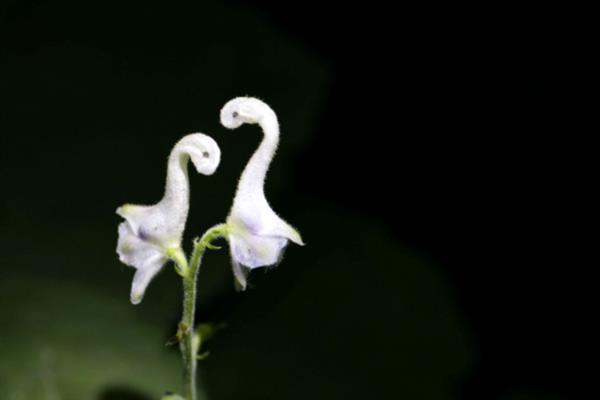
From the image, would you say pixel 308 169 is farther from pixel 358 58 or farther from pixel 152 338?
pixel 152 338

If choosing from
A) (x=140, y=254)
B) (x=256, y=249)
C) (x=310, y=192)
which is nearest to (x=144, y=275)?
(x=140, y=254)

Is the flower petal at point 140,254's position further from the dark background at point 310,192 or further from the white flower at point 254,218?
the dark background at point 310,192

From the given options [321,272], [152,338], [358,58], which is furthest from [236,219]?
[358,58]

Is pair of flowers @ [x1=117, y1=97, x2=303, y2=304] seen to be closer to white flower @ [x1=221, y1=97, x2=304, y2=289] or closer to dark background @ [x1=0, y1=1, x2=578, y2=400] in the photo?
white flower @ [x1=221, y1=97, x2=304, y2=289]

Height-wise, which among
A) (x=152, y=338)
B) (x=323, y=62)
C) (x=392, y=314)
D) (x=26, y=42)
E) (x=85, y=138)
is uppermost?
(x=323, y=62)

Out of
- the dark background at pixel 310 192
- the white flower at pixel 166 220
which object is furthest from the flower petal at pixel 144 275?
the dark background at pixel 310 192

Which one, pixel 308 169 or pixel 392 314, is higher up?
pixel 308 169

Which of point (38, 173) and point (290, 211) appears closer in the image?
point (38, 173)

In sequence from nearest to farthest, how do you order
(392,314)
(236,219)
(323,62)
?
(236,219), (392,314), (323,62)

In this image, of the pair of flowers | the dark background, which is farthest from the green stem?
the dark background
